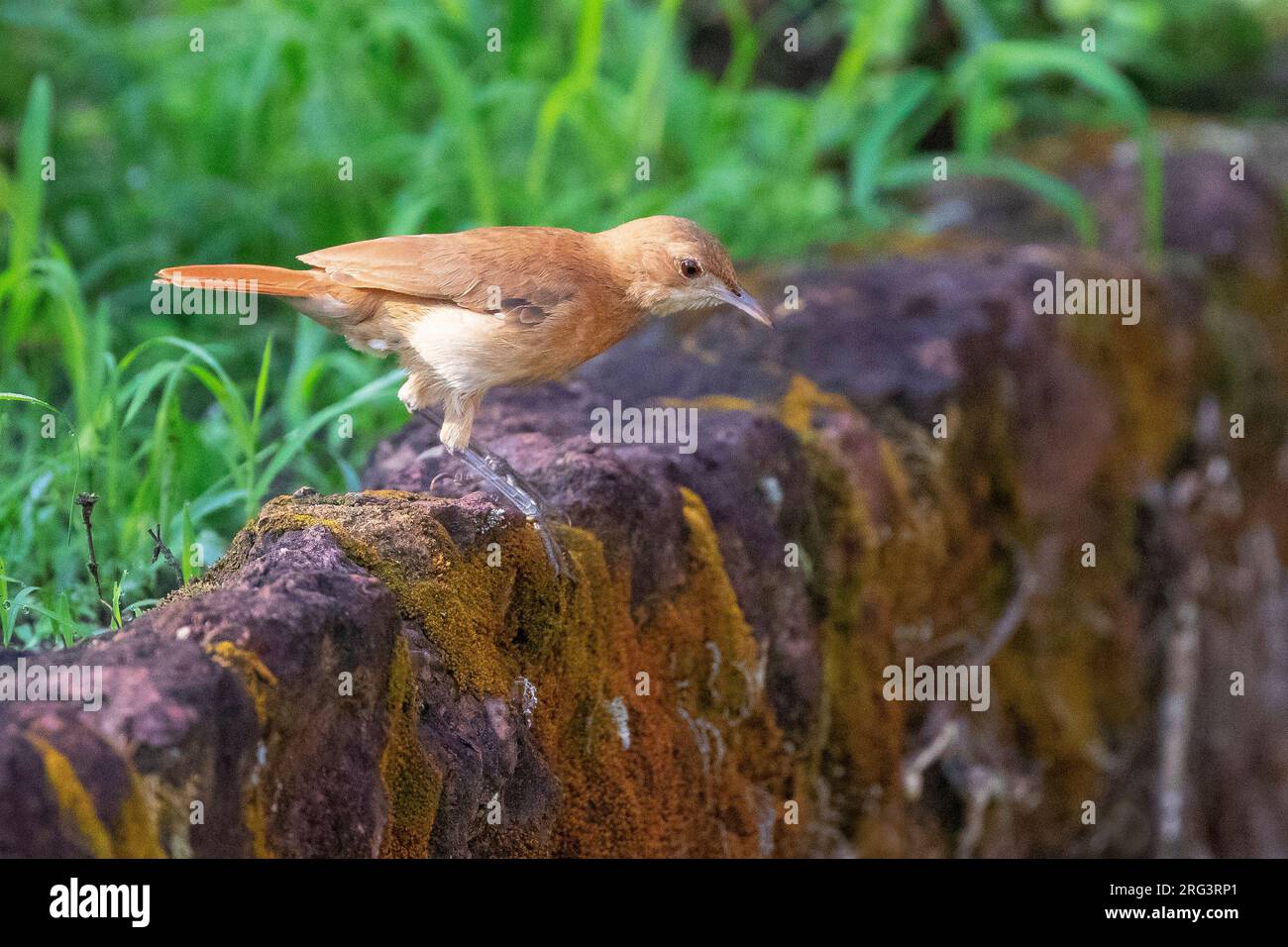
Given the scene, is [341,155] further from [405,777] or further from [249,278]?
[405,777]

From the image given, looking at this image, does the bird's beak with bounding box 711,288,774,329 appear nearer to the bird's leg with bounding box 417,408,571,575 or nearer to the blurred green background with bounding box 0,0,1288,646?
the bird's leg with bounding box 417,408,571,575

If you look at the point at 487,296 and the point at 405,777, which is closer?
the point at 405,777

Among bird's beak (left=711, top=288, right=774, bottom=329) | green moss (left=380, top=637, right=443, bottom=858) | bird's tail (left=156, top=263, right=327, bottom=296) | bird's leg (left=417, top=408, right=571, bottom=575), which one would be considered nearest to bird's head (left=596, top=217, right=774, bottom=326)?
bird's beak (left=711, top=288, right=774, bottom=329)

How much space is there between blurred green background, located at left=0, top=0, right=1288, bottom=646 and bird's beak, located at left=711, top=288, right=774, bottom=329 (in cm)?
108

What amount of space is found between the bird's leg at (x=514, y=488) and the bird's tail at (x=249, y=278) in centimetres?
55

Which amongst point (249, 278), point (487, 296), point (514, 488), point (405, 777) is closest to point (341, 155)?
point (249, 278)

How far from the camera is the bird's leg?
10.0 ft

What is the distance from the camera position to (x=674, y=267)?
3500mm

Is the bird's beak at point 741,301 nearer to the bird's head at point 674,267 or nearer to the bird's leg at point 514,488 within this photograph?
the bird's head at point 674,267

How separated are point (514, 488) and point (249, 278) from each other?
0.84 meters

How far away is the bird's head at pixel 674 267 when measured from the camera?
350 cm

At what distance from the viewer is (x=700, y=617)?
11.7 feet

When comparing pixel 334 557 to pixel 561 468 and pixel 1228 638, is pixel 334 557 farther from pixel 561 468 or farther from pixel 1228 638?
pixel 1228 638

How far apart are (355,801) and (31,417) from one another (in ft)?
7.90
